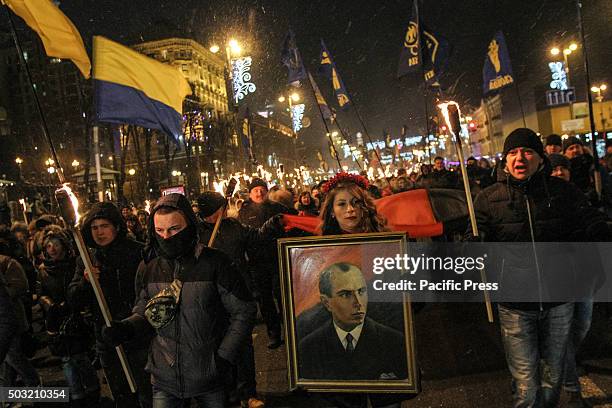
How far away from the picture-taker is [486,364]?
17.2 feet

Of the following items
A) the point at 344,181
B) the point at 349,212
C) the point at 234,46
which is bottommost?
the point at 349,212

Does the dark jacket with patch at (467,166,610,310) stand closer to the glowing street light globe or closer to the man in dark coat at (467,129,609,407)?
the man in dark coat at (467,129,609,407)

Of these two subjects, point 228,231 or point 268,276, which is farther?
point 268,276

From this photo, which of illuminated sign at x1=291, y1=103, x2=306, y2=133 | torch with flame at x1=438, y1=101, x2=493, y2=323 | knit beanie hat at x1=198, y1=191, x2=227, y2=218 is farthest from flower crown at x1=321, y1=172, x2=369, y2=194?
illuminated sign at x1=291, y1=103, x2=306, y2=133

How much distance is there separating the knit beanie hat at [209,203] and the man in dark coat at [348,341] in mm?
2526

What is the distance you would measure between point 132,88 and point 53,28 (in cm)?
109

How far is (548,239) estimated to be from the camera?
342 centimetres

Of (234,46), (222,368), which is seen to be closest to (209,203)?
(222,368)

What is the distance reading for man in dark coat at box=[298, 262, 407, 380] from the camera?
9.84 ft

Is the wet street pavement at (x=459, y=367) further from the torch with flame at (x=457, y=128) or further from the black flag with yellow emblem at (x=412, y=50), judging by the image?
the black flag with yellow emblem at (x=412, y=50)

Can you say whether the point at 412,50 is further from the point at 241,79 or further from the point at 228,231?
the point at 228,231

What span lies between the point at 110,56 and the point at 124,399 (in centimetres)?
396

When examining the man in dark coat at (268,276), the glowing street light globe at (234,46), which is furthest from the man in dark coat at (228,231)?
the glowing street light globe at (234,46)

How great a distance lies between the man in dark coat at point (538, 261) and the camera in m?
3.39
